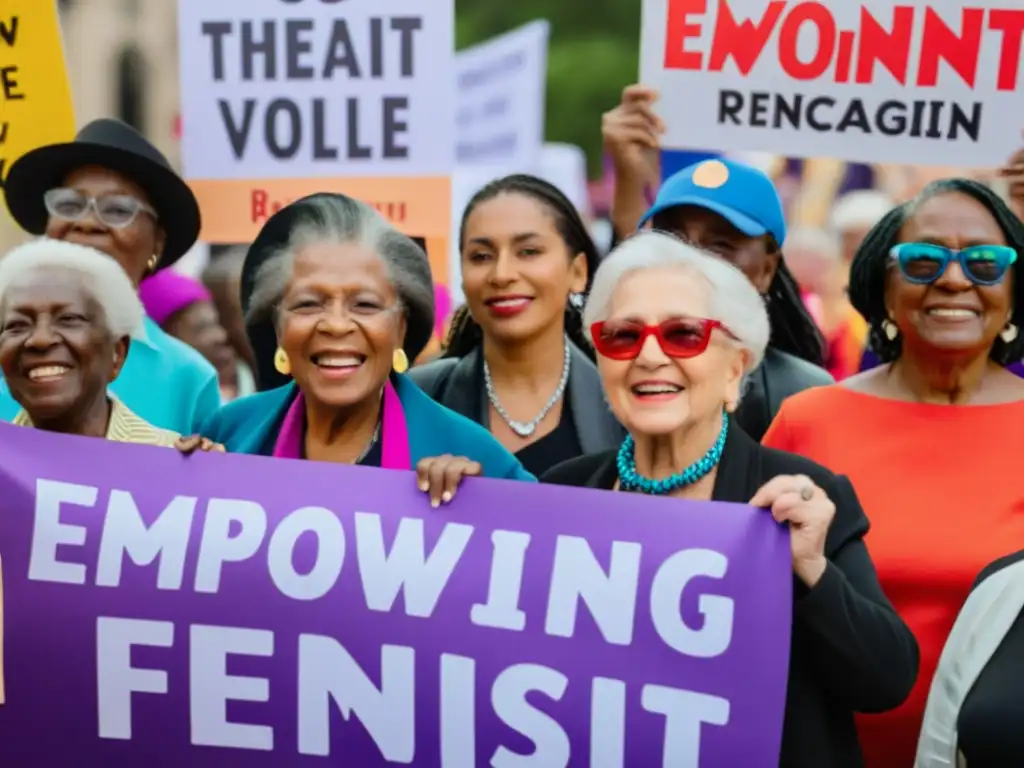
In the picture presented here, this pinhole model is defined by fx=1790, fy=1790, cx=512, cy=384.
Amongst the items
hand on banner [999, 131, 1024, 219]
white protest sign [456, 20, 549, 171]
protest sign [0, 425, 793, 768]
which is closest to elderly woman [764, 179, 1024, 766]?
protest sign [0, 425, 793, 768]

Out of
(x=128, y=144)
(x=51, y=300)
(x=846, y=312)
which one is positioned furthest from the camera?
(x=846, y=312)

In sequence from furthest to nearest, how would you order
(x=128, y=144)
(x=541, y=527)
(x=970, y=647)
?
(x=128, y=144) → (x=541, y=527) → (x=970, y=647)

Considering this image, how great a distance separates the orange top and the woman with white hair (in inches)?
63.4

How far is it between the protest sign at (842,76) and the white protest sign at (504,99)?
14.4 ft

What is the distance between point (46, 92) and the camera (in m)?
5.52

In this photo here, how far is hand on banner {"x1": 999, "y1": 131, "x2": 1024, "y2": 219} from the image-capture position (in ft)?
16.5

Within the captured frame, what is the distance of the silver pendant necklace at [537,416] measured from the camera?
4.89 meters

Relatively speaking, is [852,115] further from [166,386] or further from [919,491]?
[166,386]

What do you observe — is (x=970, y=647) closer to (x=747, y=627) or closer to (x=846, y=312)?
(x=747, y=627)

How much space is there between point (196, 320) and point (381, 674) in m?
4.47

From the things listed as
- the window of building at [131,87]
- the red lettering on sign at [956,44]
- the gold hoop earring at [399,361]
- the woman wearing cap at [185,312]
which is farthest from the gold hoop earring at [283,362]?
the window of building at [131,87]

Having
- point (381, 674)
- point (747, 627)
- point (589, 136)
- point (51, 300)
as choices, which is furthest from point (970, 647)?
point (589, 136)

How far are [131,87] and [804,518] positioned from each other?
3589cm

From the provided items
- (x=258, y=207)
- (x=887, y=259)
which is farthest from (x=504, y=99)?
(x=887, y=259)
